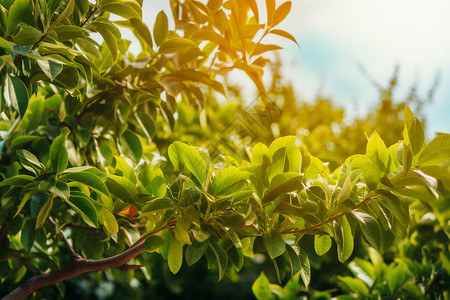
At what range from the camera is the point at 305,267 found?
88 cm

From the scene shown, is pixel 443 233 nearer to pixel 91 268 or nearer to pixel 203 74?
pixel 203 74

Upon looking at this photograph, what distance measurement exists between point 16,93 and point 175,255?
0.40 metres

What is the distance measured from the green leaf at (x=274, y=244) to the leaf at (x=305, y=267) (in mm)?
90

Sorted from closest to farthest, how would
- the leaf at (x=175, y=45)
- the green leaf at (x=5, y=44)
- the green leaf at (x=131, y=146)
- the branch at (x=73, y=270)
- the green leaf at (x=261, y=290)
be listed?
the green leaf at (x=5, y=44) → the branch at (x=73, y=270) → the leaf at (x=175, y=45) → the green leaf at (x=131, y=146) → the green leaf at (x=261, y=290)

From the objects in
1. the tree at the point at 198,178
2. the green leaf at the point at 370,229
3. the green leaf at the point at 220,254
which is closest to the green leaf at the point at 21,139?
the tree at the point at 198,178

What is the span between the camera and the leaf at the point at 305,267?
2.81 ft

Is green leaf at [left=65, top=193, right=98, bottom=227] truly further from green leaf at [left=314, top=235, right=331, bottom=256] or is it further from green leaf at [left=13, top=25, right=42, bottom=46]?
green leaf at [left=314, top=235, right=331, bottom=256]

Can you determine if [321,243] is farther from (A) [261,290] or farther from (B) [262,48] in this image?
(A) [261,290]

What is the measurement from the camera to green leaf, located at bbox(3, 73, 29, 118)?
0.77 meters

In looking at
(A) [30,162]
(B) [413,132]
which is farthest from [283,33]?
(A) [30,162]

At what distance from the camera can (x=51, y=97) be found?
1254 millimetres

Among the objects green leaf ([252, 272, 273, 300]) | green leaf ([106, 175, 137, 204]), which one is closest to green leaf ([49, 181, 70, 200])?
green leaf ([106, 175, 137, 204])

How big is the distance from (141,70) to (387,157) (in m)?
0.68

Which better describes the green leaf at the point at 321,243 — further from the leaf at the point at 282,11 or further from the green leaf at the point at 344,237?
the leaf at the point at 282,11
